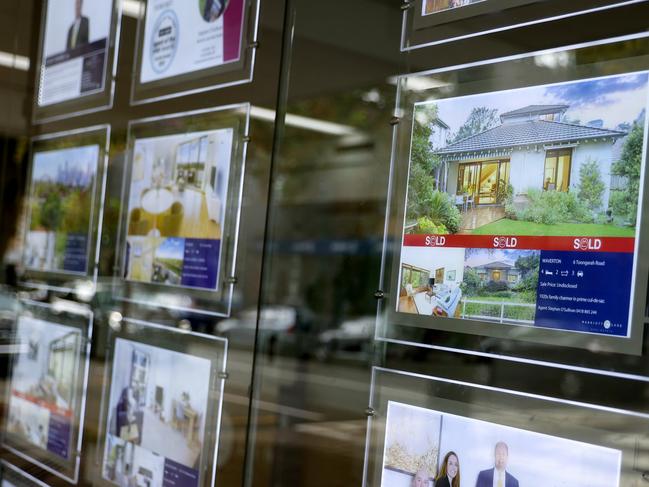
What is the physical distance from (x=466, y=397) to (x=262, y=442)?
44.1 inches

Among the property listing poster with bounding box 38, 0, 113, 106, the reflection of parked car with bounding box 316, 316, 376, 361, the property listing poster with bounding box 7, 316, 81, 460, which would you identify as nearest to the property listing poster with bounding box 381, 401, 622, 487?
the reflection of parked car with bounding box 316, 316, 376, 361

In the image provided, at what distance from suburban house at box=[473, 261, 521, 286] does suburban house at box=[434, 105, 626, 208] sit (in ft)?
0.64

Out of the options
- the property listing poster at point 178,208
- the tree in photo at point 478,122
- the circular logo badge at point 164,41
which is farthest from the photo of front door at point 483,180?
the circular logo badge at point 164,41

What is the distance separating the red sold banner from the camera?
2199 millimetres

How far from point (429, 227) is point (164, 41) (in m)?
2.17

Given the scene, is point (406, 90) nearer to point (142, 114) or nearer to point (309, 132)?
point (309, 132)

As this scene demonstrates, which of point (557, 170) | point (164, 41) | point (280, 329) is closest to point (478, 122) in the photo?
point (557, 170)

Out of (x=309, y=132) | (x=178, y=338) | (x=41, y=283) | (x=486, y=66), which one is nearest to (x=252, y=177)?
(x=309, y=132)

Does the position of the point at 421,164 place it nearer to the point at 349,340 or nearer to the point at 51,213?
the point at 349,340

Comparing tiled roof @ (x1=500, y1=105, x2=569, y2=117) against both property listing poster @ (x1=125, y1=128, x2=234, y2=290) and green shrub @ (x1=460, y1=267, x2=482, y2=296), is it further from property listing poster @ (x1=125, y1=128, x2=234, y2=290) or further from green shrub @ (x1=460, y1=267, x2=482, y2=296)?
property listing poster @ (x1=125, y1=128, x2=234, y2=290)

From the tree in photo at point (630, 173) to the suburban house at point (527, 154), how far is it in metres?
0.03

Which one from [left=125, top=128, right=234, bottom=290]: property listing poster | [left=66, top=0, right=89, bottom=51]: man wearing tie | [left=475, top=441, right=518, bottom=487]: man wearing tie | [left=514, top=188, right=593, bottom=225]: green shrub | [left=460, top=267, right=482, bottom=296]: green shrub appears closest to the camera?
[left=514, top=188, right=593, bottom=225]: green shrub

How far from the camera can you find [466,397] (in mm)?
2518

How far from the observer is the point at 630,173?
2.18 meters
